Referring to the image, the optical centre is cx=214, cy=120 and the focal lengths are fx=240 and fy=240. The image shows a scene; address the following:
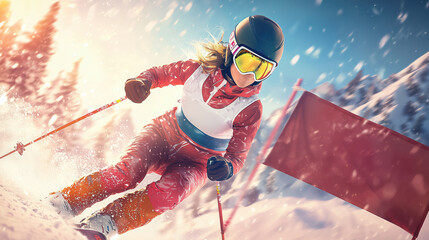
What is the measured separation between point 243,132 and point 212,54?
2.36 ft

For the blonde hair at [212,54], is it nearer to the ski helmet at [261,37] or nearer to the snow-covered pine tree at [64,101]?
the ski helmet at [261,37]

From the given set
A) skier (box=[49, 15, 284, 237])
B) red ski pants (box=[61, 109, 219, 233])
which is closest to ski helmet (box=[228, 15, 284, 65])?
skier (box=[49, 15, 284, 237])

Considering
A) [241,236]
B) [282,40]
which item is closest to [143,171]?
[282,40]

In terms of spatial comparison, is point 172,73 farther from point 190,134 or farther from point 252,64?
point 252,64

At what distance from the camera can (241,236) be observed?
3.43 m

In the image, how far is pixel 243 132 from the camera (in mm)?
1985

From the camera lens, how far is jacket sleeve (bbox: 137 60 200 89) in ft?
6.95

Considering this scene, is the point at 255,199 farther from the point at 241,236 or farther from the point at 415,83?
the point at 415,83

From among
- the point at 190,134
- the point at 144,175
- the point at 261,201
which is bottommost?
the point at 261,201

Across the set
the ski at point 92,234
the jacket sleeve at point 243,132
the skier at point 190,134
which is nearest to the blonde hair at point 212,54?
the skier at point 190,134

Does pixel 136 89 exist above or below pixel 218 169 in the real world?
above

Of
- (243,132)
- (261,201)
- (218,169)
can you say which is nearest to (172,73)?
(243,132)

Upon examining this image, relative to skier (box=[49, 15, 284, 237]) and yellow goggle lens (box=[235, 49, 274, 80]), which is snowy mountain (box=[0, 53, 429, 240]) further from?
yellow goggle lens (box=[235, 49, 274, 80])

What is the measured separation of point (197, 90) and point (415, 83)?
7065mm
